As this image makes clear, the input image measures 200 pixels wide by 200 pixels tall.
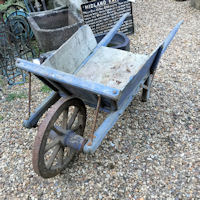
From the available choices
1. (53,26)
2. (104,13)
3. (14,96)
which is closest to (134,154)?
(14,96)

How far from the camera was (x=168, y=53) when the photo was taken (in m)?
4.36

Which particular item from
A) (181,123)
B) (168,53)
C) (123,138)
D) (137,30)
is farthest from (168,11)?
(123,138)

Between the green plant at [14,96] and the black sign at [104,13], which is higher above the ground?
the black sign at [104,13]

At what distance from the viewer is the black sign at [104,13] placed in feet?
15.3

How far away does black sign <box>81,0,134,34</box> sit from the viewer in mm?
4660

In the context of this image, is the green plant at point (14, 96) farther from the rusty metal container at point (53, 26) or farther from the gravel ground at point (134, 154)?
the rusty metal container at point (53, 26)

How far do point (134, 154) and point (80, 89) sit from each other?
1130mm

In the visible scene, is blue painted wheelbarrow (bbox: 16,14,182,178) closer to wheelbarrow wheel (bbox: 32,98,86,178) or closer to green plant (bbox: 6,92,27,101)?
wheelbarrow wheel (bbox: 32,98,86,178)

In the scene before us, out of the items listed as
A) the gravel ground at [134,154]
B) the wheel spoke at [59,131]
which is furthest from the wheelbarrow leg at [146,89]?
the wheel spoke at [59,131]

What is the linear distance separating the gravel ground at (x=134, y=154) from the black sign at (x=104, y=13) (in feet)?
6.29

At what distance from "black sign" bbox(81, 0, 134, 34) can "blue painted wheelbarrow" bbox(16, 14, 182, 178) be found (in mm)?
1880

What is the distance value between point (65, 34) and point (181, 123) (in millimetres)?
2694

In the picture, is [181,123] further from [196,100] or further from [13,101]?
[13,101]

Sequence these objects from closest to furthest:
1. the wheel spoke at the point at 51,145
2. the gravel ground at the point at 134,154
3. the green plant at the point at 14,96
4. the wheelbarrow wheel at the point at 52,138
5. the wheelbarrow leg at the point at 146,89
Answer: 1. the wheelbarrow wheel at the point at 52,138
2. the wheel spoke at the point at 51,145
3. the gravel ground at the point at 134,154
4. the wheelbarrow leg at the point at 146,89
5. the green plant at the point at 14,96
